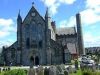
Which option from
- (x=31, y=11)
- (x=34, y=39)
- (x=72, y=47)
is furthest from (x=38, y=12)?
(x=72, y=47)

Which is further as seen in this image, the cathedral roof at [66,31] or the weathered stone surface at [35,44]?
the cathedral roof at [66,31]

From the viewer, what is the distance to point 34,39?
71.2 m

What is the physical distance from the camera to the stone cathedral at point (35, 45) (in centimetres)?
6912

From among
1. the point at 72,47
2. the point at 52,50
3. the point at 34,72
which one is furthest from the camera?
the point at 72,47

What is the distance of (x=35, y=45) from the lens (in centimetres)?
7062

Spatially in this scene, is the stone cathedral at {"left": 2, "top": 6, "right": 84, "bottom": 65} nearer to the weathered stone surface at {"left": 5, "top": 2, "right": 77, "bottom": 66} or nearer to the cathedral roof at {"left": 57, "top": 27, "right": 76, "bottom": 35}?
the weathered stone surface at {"left": 5, "top": 2, "right": 77, "bottom": 66}

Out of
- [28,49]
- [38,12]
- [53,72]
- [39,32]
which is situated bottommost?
[53,72]

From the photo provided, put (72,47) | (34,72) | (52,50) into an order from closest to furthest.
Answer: (34,72)
(52,50)
(72,47)

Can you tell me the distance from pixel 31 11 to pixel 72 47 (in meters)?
19.2

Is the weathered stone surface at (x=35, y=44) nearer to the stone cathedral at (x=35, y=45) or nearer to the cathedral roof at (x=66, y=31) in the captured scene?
the stone cathedral at (x=35, y=45)

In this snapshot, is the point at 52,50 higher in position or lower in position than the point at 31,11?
lower

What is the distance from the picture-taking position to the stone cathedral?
69125 millimetres

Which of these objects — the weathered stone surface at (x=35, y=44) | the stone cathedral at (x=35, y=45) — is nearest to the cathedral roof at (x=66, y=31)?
the stone cathedral at (x=35, y=45)

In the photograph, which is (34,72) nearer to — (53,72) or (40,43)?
(53,72)
